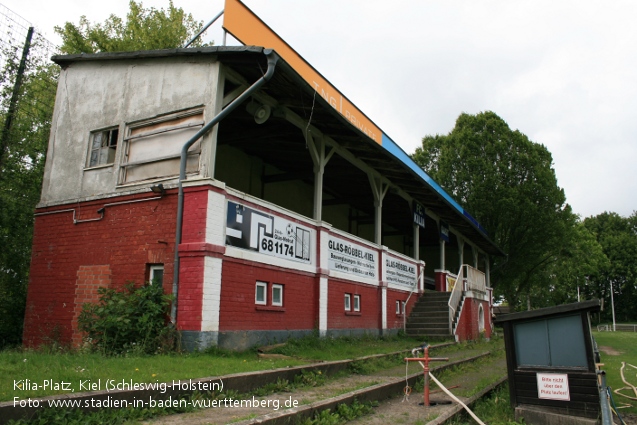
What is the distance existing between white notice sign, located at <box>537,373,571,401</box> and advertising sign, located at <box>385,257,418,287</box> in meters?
→ 10.9

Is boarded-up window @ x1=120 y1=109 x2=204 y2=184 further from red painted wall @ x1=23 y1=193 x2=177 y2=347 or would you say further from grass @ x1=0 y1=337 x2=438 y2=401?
grass @ x1=0 y1=337 x2=438 y2=401

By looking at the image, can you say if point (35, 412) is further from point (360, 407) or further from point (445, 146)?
point (445, 146)

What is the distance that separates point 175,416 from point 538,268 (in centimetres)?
3871

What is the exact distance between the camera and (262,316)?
11.3 meters

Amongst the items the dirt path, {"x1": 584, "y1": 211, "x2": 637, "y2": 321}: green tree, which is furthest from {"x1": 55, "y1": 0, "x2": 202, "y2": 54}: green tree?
{"x1": 584, "y1": 211, "x2": 637, "y2": 321}: green tree

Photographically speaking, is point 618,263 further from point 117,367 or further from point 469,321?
point 117,367

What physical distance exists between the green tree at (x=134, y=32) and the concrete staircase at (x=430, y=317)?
57.4 ft

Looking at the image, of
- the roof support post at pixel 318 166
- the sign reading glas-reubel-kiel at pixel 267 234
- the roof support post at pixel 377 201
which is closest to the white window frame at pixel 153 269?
the sign reading glas-reubel-kiel at pixel 267 234

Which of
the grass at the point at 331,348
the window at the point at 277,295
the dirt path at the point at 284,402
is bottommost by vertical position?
the dirt path at the point at 284,402

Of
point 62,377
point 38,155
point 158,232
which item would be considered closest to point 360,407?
point 62,377

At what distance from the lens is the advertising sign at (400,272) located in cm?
1809

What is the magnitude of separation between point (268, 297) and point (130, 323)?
3037 millimetres

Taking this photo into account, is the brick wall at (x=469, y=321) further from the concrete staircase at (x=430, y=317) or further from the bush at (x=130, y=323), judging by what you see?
the bush at (x=130, y=323)

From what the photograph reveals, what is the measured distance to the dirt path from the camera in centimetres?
549
